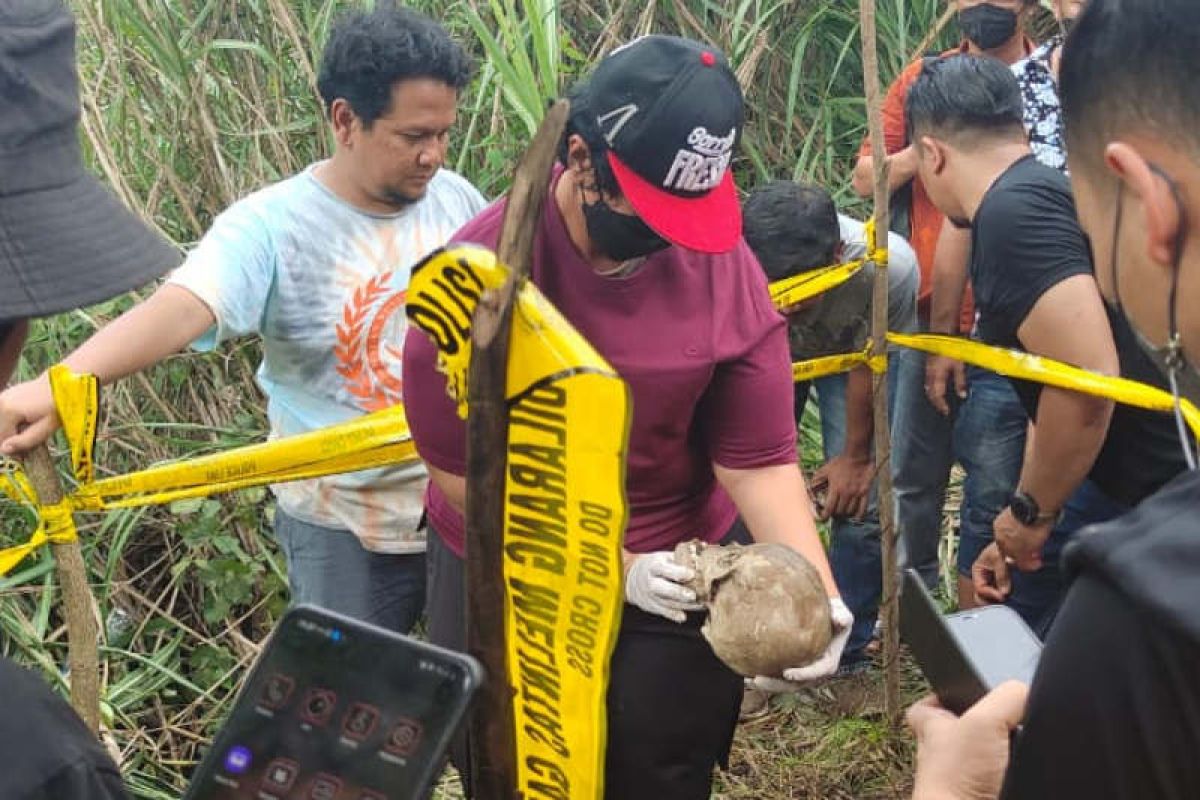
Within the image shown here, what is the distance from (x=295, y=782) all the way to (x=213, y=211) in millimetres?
3069

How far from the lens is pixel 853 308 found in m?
3.37

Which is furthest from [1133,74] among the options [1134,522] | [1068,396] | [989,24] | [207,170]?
[207,170]

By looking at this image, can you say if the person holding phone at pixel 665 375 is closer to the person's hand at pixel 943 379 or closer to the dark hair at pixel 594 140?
the dark hair at pixel 594 140

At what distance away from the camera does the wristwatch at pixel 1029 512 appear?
2859 millimetres

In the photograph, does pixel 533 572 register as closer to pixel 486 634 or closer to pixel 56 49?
pixel 486 634

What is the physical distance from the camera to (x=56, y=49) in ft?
3.21

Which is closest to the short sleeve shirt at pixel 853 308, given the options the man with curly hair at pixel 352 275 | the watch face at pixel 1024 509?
the watch face at pixel 1024 509

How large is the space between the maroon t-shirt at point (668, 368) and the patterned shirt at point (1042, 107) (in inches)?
59.7

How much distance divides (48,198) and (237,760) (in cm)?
59

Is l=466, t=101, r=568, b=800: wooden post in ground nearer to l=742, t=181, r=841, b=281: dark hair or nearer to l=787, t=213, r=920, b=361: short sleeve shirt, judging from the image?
l=742, t=181, r=841, b=281: dark hair

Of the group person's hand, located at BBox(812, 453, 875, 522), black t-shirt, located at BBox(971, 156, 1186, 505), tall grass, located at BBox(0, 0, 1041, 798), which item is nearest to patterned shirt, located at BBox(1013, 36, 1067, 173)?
black t-shirt, located at BBox(971, 156, 1186, 505)

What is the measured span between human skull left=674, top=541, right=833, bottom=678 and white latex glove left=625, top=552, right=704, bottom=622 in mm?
68

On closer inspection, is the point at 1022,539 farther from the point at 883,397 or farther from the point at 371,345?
the point at 371,345

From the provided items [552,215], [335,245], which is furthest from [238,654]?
[552,215]
